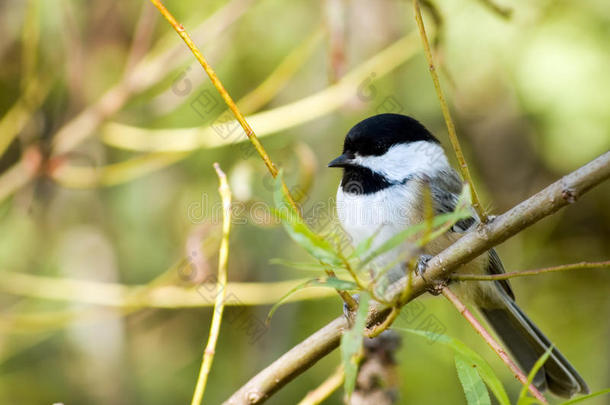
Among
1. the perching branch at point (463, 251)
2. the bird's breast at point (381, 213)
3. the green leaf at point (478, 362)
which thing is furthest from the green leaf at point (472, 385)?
the bird's breast at point (381, 213)

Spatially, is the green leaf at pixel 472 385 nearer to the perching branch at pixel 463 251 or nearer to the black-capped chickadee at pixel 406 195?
the perching branch at pixel 463 251

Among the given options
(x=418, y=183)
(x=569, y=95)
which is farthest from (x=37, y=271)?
(x=569, y=95)

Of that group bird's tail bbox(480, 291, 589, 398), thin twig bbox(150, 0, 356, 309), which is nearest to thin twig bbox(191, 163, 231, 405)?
thin twig bbox(150, 0, 356, 309)

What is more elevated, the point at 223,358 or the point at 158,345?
the point at 158,345

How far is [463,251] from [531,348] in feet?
4.83

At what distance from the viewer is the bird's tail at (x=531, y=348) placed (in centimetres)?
232

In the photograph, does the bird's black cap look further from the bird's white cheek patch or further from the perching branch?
the perching branch

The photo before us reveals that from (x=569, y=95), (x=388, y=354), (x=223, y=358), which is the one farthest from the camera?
(x=223, y=358)

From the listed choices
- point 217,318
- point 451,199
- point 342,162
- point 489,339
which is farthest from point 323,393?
point 451,199

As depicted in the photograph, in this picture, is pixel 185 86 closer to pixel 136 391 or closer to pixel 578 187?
pixel 136 391

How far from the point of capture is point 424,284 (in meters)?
1.32

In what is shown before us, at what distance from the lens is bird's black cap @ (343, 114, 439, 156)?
2287 millimetres

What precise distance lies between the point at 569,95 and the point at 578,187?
198cm

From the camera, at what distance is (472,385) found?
106cm
